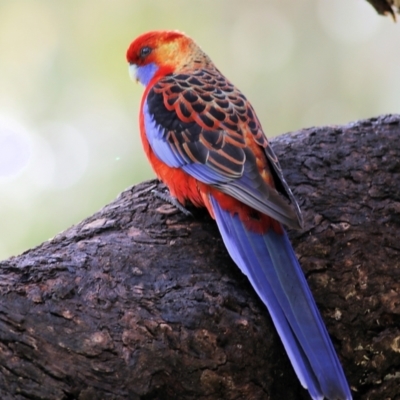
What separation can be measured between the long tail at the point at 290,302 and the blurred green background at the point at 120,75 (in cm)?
241

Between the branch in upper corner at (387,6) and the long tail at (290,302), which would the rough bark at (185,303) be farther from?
the branch in upper corner at (387,6)

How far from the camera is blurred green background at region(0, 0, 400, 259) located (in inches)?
176

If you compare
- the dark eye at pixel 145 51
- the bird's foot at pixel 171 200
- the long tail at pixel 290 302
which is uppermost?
the dark eye at pixel 145 51

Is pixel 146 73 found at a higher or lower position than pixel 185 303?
higher

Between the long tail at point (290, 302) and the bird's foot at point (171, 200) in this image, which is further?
the bird's foot at point (171, 200)

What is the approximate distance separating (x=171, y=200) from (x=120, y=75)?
2.49m

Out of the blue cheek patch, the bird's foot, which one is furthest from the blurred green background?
the bird's foot

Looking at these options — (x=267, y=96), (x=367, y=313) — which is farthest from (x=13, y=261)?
(x=267, y=96)

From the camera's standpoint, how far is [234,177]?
90.2 inches

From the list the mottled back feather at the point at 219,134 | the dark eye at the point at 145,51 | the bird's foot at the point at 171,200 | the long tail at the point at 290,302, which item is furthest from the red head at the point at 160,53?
the long tail at the point at 290,302

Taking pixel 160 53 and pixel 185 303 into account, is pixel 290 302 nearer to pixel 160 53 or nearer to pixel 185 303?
pixel 185 303

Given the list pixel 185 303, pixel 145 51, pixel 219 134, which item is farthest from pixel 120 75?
pixel 185 303

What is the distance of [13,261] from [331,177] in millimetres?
1356

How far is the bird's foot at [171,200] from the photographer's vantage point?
2.43 m
